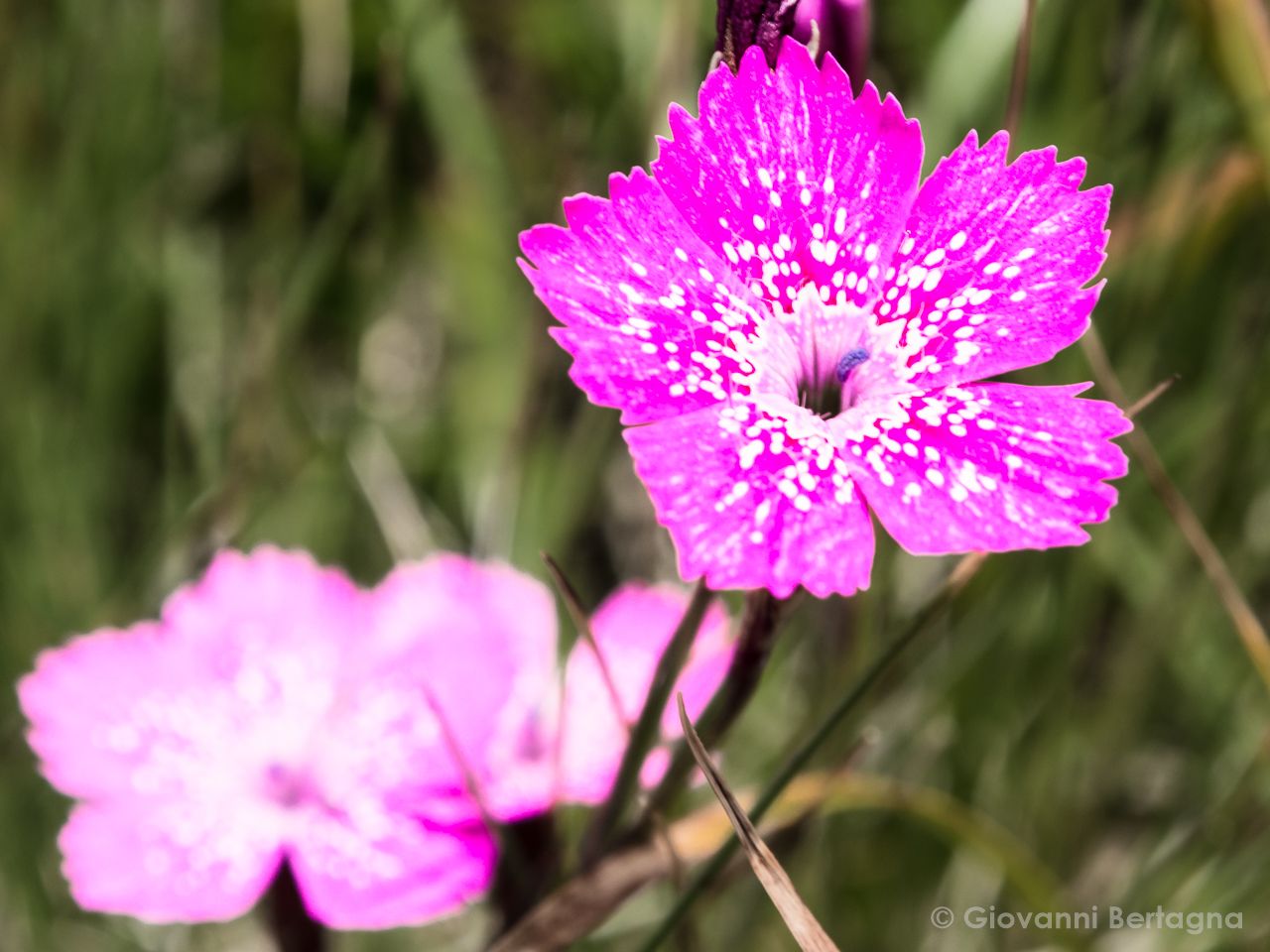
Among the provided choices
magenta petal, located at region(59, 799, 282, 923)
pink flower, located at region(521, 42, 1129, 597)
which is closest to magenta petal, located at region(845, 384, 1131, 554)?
pink flower, located at region(521, 42, 1129, 597)

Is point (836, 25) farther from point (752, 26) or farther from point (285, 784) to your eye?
point (285, 784)

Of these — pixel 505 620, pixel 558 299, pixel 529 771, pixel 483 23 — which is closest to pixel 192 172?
pixel 483 23

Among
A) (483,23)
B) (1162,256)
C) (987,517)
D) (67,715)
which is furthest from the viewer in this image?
(483,23)

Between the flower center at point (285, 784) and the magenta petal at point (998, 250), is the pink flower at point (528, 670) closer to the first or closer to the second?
the flower center at point (285, 784)

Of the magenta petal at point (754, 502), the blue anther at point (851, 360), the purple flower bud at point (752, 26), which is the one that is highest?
the purple flower bud at point (752, 26)

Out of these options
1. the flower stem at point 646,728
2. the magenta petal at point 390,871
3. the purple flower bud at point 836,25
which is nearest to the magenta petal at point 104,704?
the magenta petal at point 390,871

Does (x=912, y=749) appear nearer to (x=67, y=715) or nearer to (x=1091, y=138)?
(x=1091, y=138)

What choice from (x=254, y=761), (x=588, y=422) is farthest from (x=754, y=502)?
(x=588, y=422)
